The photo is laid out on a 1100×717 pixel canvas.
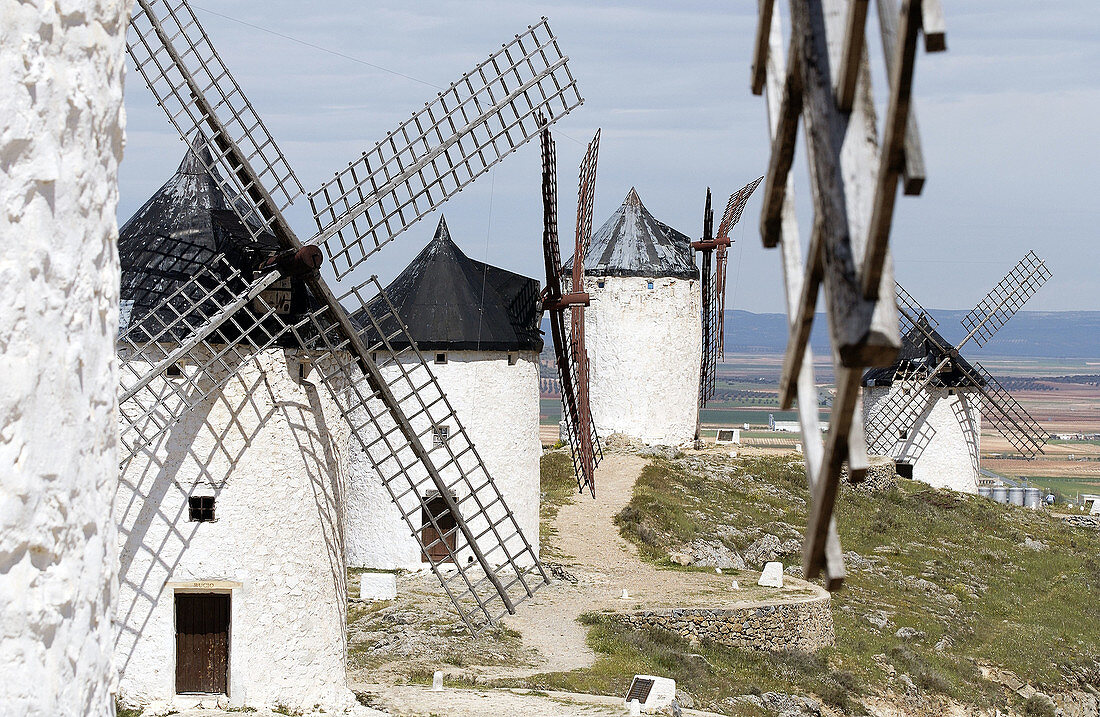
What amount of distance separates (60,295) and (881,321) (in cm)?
288

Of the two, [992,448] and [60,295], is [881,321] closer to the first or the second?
[60,295]

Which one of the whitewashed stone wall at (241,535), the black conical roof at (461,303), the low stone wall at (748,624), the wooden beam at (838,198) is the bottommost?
the low stone wall at (748,624)

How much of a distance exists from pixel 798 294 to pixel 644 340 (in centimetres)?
3221

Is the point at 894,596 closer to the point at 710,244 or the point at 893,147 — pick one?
the point at 710,244

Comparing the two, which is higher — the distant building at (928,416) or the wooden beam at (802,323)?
the distant building at (928,416)

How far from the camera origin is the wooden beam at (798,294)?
361 centimetres

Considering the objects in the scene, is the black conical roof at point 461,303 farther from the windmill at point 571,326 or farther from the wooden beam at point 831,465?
the wooden beam at point 831,465

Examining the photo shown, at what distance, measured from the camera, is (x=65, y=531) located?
448 centimetres

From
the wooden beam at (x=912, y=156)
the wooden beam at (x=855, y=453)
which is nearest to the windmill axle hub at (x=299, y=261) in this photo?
the wooden beam at (x=855, y=453)

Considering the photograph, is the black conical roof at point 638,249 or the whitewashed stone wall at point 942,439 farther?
the black conical roof at point 638,249

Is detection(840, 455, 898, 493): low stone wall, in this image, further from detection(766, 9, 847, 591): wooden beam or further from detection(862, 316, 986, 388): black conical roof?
detection(766, 9, 847, 591): wooden beam

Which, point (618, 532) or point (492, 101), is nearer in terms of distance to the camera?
point (492, 101)

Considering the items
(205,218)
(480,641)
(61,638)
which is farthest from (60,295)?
(480,641)

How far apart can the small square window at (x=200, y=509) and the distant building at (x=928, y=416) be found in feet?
81.7
